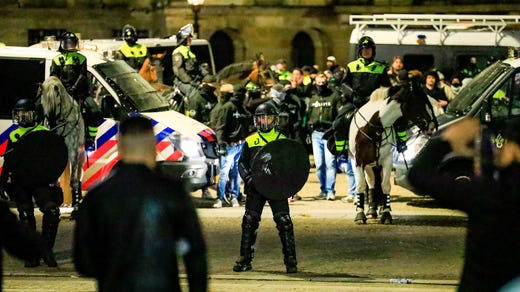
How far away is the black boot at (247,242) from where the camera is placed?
41.8 feet

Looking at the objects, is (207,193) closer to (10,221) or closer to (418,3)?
(10,221)

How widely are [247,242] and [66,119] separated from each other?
4.78 metres

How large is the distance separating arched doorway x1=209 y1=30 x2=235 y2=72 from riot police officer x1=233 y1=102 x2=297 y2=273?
2830cm

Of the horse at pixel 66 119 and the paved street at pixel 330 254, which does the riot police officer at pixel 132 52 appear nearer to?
the paved street at pixel 330 254

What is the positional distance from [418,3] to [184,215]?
116 ft

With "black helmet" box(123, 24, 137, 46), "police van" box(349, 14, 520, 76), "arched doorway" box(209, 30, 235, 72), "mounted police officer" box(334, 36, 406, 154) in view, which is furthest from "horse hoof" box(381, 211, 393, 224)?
"arched doorway" box(209, 30, 235, 72)

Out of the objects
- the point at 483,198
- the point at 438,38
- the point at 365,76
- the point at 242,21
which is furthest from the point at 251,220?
the point at 242,21

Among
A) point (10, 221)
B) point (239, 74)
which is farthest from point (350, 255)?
point (239, 74)

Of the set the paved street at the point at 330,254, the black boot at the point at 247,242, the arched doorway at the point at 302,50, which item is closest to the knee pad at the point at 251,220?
the black boot at the point at 247,242

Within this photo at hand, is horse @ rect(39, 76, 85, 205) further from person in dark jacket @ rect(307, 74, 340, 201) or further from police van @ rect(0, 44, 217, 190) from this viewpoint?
person in dark jacket @ rect(307, 74, 340, 201)

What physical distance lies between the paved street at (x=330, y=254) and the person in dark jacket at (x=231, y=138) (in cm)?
33

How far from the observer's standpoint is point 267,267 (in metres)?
13.4

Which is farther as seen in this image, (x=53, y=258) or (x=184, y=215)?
(x=53, y=258)

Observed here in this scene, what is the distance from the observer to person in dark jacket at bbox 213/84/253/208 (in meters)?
18.4
